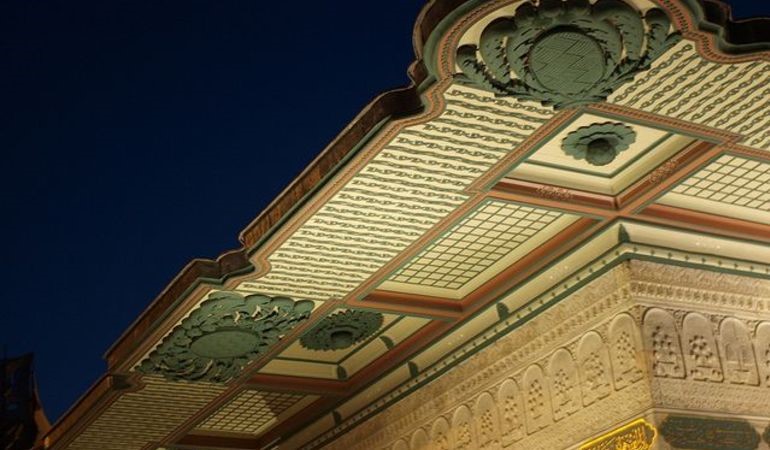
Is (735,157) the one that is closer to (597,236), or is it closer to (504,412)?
(597,236)

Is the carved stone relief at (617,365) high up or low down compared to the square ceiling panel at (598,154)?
down

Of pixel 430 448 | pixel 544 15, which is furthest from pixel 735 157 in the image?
pixel 430 448

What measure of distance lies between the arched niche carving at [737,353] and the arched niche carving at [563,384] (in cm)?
83

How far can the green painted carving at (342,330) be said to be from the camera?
7.50 m

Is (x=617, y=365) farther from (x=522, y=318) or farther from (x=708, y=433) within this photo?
(x=522, y=318)

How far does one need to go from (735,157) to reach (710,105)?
0.66 metres

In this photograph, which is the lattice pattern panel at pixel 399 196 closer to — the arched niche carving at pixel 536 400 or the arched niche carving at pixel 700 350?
the arched niche carving at pixel 536 400

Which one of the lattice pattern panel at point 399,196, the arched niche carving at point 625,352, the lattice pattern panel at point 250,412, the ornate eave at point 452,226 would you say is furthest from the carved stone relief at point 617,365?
the lattice pattern panel at point 250,412

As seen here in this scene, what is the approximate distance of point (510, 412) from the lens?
22.6 feet

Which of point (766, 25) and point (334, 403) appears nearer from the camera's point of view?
point (766, 25)

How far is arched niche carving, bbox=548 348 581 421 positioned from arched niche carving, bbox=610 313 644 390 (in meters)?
0.35

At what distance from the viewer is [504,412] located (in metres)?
6.94

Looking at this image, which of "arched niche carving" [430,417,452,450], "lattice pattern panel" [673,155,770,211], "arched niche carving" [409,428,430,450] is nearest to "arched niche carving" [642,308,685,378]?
"lattice pattern panel" [673,155,770,211]

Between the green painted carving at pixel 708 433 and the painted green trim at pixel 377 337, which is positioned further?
the painted green trim at pixel 377 337
